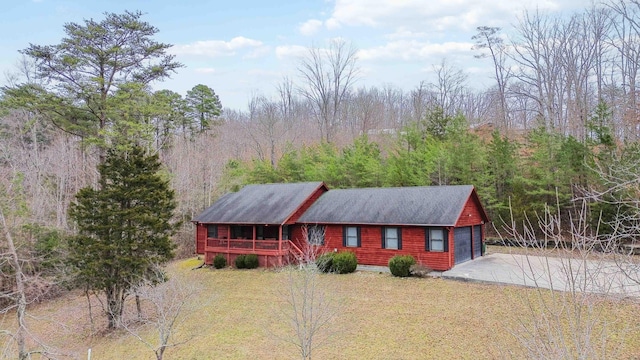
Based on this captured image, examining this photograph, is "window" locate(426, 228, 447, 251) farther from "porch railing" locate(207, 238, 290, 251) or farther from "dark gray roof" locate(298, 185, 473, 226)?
"porch railing" locate(207, 238, 290, 251)

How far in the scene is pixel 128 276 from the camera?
55.1ft

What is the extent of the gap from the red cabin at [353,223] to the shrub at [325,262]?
91 cm

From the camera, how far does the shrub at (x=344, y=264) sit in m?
19.8

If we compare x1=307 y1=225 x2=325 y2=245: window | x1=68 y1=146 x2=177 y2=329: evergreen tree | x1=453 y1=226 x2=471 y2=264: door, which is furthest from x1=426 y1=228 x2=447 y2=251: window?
x1=68 y1=146 x2=177 y2=329: evergreen tree

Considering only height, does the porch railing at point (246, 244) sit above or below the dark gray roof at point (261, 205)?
below

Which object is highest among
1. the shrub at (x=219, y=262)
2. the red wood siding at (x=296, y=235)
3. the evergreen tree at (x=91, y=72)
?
the evergreen tree at (x=91, y=72)

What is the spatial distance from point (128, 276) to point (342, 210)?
35.7ft

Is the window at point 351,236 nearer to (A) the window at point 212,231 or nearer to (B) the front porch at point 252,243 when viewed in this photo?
(B) the front porch at point 252,243

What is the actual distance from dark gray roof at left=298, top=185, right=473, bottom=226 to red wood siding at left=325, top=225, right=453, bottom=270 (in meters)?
0.51

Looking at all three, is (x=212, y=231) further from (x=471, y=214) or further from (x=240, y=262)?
(x=471, y=214)

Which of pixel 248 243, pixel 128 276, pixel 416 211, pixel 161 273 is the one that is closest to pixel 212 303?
pixel 161 273

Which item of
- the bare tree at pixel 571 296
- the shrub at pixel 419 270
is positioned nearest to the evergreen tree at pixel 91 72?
the shrub at pixel 419 270

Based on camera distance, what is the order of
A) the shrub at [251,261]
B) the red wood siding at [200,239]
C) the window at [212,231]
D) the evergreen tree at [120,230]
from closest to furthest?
the evergreen tree at [120,230] < the shrub at [251,261] < the window at [212,231] < the red wood siding at [200,239]

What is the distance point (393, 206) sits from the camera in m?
21.5
